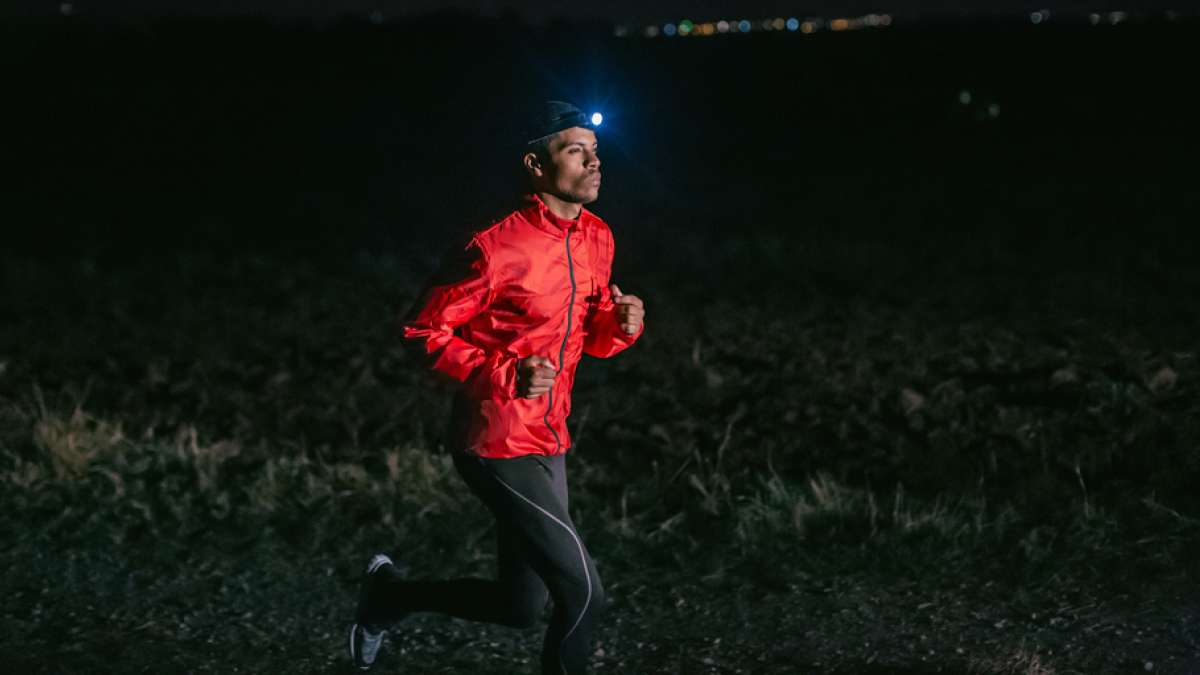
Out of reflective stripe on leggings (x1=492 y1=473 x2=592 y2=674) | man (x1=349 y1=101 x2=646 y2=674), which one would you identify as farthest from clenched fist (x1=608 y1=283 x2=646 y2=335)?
reflective stripe on leggings (x1=492 y1=473 x2=592 y2=674)

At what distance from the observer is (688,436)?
6.52 m

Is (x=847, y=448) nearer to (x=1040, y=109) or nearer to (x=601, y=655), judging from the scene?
(x=601, y=655)

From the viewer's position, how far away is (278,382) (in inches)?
306

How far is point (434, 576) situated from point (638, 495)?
111cm

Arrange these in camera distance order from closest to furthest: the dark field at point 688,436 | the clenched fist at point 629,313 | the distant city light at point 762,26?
the clenched fist at point 629,313 → the dark field at point 688,436 → the distant city light at point 762,26

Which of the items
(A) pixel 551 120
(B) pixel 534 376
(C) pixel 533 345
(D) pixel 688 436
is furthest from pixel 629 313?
(D) pixel 688 436

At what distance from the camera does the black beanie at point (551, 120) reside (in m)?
3.24

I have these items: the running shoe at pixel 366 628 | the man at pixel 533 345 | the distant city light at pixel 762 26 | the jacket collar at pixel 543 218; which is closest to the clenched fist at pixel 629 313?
the man at pixel 533 345

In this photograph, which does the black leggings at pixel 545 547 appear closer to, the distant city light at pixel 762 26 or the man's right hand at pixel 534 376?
the man's right hand at pixel 534 376

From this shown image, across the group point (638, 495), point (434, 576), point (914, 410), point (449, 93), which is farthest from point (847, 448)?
point (449, 93)

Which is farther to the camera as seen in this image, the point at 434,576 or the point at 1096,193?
the point at 1096,193

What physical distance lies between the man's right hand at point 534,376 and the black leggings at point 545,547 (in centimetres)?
24

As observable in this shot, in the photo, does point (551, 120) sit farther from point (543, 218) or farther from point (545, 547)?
point (545, 547)

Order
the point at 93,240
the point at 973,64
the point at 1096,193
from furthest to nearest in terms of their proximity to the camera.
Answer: the point at 973,64, the point at 1096,193, the point at 93,240
